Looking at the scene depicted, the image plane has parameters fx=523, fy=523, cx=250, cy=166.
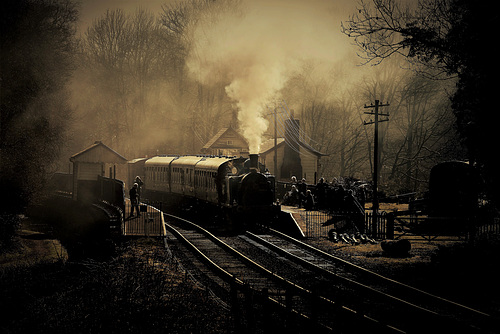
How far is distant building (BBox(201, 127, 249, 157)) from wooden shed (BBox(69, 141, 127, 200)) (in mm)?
22302

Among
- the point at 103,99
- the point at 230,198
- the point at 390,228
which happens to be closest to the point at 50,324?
the point at 230,198

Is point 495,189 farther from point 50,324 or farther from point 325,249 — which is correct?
point 50,324

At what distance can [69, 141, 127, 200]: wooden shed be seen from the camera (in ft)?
107

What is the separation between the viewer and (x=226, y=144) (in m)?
57.2

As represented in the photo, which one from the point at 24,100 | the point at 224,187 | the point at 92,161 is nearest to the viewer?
the point at 24,100

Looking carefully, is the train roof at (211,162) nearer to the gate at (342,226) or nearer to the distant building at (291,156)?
the gate at (342,226)

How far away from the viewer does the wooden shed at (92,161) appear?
107 ft

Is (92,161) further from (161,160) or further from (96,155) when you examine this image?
(161,160)

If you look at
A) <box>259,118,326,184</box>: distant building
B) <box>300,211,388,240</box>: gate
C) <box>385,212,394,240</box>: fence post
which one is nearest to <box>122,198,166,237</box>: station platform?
<box>300,211,388,240</box>: gate

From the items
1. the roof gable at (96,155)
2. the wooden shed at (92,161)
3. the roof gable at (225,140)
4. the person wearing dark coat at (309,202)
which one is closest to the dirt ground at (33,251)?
the wooden shed at (92,161)

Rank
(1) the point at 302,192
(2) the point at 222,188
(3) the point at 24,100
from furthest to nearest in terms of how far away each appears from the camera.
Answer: (1) the point at 302,192 → (2) the point at 222,188 → (3) the point at 24,100

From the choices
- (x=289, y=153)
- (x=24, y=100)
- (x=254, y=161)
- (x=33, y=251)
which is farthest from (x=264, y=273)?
(x=289, y=153)

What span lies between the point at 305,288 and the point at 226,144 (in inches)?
1741

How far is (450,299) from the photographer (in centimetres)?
1235
